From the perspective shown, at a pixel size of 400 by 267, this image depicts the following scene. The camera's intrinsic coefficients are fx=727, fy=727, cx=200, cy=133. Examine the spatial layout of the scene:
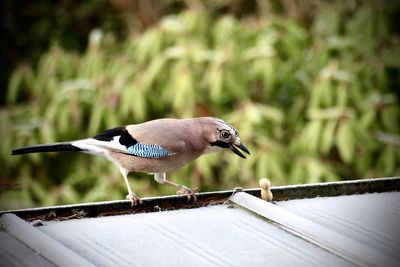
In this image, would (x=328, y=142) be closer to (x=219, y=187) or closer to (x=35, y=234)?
(x=219, y=187)

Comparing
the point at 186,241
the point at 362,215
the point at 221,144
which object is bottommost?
the point at 362,215

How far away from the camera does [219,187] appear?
5.61m

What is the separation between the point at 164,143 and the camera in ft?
10.8

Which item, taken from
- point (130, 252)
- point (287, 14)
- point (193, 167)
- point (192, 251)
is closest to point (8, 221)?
point (130, 252)

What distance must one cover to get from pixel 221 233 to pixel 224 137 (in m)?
0.82

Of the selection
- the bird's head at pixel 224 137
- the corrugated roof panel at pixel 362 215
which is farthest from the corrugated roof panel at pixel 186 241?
the bird's head at pixel 224 137

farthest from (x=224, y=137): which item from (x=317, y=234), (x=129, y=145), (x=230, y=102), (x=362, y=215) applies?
(x=230, y=102)

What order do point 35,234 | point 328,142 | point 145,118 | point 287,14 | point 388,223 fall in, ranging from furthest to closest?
point 287,14 < point 145,118 < point 328,142 < point 388,223 < point 35,234

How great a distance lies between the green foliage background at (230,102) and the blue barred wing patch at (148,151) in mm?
1818

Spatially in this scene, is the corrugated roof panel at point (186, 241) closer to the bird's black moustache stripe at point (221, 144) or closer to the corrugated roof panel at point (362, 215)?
the corrugated roof panel at point (362, 215)

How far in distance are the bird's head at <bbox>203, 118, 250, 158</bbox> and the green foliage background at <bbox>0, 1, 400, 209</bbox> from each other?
1806 mm

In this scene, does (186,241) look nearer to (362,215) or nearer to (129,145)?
(362,215)

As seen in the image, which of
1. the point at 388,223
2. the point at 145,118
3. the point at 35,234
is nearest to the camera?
the point at 35,234

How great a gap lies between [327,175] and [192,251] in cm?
297
